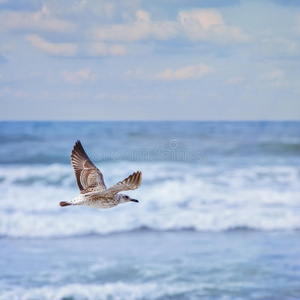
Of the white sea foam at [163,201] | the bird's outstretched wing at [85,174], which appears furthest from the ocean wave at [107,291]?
the bird's outstretched wing at [85,174]

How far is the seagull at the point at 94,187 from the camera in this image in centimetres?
506

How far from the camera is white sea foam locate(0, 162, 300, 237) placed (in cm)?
1477

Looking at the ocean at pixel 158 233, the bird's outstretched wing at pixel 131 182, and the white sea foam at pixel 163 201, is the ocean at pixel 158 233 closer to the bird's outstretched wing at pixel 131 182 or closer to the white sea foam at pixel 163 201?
the white sea foam at pixel 163 201

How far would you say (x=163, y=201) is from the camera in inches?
673

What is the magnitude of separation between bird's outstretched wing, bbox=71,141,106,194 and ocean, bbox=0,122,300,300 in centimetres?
453

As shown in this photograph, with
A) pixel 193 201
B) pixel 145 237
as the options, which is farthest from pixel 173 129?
pixel 145 237

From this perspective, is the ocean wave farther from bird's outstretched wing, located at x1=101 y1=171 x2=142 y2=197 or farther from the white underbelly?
A: bird's outstretched wing, located at x1=101 y1=171 x2=142 y2=197

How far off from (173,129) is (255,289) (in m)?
30.9

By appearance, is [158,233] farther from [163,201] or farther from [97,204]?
[97,204]

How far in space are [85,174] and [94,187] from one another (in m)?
0.41

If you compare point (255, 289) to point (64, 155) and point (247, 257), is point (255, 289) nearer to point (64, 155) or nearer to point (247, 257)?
point (247, 257)

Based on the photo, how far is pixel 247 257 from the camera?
12.5m

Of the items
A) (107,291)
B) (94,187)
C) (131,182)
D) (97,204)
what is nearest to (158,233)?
(107,291)

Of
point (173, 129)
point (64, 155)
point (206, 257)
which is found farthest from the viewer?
point (173, 129)
